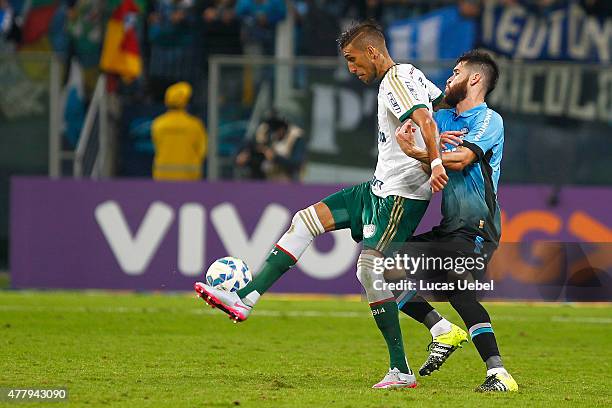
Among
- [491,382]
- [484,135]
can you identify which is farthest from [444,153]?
[491,382]

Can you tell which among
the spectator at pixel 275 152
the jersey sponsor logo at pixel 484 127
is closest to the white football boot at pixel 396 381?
the jersey sponsor logo at pixel 484 127

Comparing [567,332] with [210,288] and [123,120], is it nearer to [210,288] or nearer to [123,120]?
[210,288]

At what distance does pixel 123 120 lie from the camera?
1730 cm

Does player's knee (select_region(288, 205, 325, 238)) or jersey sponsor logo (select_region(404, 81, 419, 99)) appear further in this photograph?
player's knee (select_region(288, 205, 325, 238))

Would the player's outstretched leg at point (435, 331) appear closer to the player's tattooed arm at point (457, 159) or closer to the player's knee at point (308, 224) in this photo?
the player's knee at point (308, 224)

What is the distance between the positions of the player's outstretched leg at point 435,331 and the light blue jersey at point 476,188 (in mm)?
549

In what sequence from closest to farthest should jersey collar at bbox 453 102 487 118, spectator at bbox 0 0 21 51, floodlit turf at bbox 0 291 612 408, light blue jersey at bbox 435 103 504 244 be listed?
floodlit turf at bbox 0 291 612 408
light blue jersey at bbox 435 103 504 244
jersey collar at bbox 453 102 487 118
spectator at bbox 0 0 21 51

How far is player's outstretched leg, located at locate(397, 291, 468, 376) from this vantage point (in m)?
7.96

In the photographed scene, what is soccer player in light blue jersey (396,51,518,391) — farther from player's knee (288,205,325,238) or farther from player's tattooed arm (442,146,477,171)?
player's knee (288,205,325,238)

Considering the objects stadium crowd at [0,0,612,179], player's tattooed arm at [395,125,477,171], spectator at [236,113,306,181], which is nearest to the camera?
player's tattooed arm at [395,125,477,171]

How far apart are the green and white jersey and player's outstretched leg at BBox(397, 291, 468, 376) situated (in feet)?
2.28

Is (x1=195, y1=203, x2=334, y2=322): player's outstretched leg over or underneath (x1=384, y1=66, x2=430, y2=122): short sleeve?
underneath

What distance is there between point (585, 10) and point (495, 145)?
396 inches

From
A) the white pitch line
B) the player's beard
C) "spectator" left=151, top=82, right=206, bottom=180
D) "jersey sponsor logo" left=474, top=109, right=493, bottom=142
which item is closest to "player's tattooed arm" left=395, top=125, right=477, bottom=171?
"jersey sponsor logo" left=474, top=109, right=493, bottom=142
